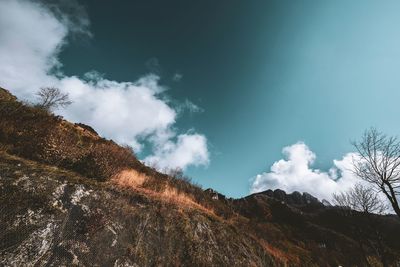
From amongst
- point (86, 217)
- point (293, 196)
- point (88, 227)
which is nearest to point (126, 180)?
point (86, 217)

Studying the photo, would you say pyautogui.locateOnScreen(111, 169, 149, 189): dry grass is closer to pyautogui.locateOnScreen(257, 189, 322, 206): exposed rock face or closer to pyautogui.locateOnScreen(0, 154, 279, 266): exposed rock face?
pyautogui.locateOnScreen(0, 154, 279, 266): exposed rock face

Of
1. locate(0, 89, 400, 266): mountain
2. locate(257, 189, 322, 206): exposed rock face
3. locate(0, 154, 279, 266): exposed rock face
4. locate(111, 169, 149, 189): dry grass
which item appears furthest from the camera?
locate(257, 189, 322, 206): exposed rock face

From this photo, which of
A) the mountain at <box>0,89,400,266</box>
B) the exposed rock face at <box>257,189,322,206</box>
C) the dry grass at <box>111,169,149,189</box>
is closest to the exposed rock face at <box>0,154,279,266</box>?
the mountain at <box>0,89,400,266</box>

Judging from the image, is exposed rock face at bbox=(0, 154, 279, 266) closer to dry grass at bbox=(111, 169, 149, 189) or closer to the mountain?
the mountain

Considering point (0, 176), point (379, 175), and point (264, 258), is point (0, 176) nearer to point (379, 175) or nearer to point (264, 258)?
point (264, 258)

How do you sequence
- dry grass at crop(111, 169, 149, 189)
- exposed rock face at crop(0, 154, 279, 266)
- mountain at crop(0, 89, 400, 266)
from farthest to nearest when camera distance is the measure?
1. dry grass at crop(111, 169, 149, 189)
2. mountain at crop(0, 89, 400, 266)
3. exposed rock face at crop(0, 154, 279, 266)

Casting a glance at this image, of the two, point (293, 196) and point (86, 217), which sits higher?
point (293, 196)

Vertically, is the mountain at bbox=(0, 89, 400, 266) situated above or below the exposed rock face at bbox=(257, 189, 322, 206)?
below

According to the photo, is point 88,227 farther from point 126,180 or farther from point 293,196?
point 293,196

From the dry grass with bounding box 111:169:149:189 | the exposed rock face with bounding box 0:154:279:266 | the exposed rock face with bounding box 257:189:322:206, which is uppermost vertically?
the exposed rock face with bounding box 257:189:322:206

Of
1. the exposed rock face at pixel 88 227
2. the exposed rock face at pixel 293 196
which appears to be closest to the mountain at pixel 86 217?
the exposed rock face at pixel 88 227

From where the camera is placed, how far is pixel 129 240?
7.48m

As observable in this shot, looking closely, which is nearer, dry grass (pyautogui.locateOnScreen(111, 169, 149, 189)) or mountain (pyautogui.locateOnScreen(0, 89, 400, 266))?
mountain (pyautogui.locateOnScreen(0, 89, 400, 266))

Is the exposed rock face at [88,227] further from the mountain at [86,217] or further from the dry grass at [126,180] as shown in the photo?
the dry grass at [126,180]
